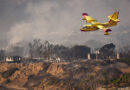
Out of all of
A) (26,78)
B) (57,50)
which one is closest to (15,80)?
(26,78)

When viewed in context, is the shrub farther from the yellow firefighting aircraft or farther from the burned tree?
the yellow firefighting aircraft

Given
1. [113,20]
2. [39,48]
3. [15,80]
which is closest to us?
[113,20]

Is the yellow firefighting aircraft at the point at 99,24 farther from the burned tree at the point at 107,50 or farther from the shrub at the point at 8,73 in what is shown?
the burned tree at the point at 107,50

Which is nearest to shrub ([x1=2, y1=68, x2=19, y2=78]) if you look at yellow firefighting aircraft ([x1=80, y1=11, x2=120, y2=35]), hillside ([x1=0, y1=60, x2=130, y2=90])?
hillside ([x1=0, y1=60, x2=130, y2=90])

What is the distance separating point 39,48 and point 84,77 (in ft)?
238

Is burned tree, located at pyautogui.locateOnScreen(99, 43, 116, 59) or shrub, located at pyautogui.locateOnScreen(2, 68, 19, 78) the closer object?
shrub, located at pyautogui.locateOnScreen(2, 68, 19, 78)

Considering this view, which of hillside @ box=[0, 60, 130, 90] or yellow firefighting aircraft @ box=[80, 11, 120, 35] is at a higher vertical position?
yellow firefighting aircraft @ box=[80, 11, 120, 35]

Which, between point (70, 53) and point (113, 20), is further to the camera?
point (70, 53)

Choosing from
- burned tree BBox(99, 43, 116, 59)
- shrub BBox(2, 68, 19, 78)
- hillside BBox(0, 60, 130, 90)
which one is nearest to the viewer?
hillside BBox(0, 60, 130, 90)

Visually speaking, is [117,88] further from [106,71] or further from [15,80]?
[15,80]

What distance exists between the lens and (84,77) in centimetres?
6256

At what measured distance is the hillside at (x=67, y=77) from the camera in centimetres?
5610

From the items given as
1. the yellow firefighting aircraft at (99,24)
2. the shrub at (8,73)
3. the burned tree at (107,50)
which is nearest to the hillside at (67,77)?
the shrub at (8,73)

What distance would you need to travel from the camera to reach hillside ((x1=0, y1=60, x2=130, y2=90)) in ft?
184
